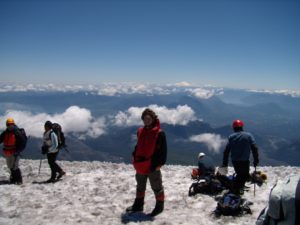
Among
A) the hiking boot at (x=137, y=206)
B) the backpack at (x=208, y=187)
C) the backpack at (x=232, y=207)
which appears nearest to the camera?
the backpack at (x=232, y=207)

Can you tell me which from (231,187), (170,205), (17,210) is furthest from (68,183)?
(231,187)

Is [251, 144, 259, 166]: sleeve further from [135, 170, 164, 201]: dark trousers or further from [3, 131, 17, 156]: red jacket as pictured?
[3, 131, 17, 156]: red jacket

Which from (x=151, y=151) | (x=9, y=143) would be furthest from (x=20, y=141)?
(x=151, y=151)

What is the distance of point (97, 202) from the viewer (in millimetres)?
10844

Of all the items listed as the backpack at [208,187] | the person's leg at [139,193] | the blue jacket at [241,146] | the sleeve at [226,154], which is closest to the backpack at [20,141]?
the person's leg at [139,193]

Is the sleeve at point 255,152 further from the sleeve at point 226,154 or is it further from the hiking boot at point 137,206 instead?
→ the hiking boot at point 137,206

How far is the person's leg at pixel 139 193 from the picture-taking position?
9438mm

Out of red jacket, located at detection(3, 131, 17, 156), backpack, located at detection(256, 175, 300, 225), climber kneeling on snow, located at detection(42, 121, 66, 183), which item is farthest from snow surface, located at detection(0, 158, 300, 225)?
backpack, located at detection(256, 175, 300, 225)

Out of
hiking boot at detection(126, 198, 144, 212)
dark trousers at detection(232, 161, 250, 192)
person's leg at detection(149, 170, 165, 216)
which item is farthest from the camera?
dark trousers at detection(232, 161, 250, 192)

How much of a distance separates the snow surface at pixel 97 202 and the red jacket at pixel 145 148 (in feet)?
5.93

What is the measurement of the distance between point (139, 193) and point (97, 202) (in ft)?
7.27

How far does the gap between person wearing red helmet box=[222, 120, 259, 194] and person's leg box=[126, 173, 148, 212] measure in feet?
12.2

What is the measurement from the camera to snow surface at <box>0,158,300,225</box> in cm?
902

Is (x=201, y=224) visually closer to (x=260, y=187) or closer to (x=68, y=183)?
(x=260, y=187)
